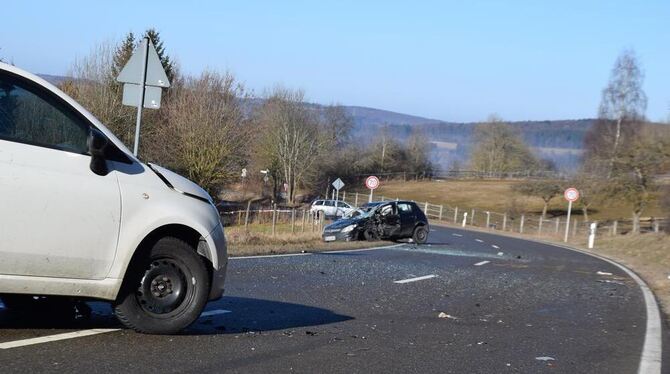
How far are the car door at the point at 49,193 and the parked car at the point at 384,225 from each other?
19995 millimetres

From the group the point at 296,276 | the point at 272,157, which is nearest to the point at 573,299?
the point at 296,276

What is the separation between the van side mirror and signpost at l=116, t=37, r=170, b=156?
19.4ft

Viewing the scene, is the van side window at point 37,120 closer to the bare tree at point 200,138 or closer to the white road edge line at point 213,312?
the white road edge line at point 213,312

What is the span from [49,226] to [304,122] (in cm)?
6894

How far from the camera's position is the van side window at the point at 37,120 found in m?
5.36

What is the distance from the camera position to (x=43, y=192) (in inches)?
210

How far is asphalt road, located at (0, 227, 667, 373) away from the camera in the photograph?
5.47 m

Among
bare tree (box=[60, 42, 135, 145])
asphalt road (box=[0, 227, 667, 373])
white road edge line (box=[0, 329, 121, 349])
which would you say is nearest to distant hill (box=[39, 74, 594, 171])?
bare tree (box=[60, 42, 135, 145])

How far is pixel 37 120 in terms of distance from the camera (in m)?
5.47

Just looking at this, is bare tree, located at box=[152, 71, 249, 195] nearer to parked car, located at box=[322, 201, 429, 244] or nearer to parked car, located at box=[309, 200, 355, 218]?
parked car, located at box=[309, 200, 355, 218]

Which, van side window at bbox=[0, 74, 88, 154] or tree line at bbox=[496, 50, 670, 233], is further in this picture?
tree line at bbox=[496, 50, 670, 233]

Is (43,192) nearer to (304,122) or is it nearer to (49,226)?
(49,226)

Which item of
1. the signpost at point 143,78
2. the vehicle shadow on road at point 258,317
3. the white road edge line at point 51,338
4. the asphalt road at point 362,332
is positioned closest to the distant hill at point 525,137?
the signpost at point 143,78

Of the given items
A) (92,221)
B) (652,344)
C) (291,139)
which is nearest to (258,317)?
(92,221)
